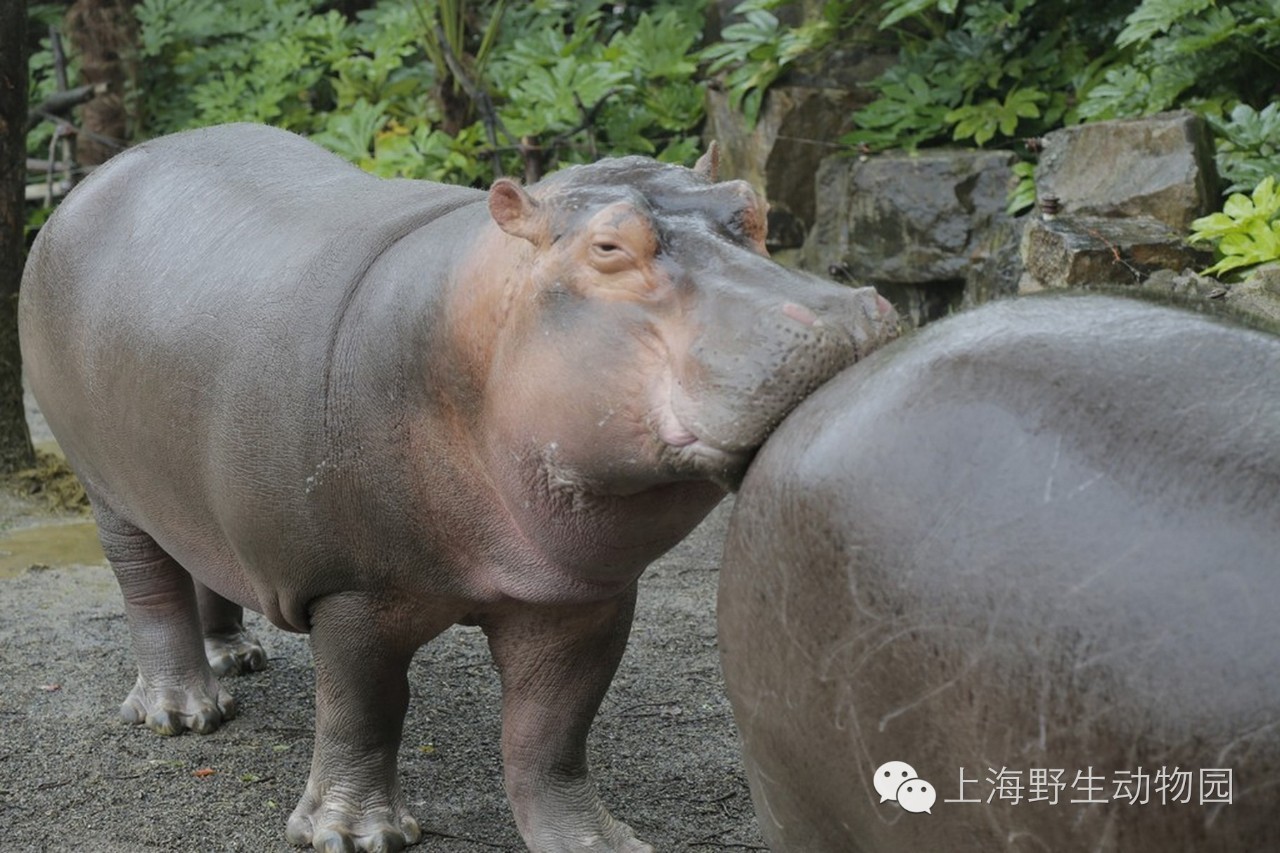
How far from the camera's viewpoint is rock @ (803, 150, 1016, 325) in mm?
7273

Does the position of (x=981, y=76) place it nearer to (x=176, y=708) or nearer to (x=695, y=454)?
(x=176, y=708)

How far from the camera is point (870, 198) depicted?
759cm

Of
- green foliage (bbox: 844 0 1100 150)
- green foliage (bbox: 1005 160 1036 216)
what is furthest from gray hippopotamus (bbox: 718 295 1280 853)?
green foliage (bbox: 844 0 1100 150)

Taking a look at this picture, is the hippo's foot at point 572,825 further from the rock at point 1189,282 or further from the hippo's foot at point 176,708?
the rock at point 1189,282

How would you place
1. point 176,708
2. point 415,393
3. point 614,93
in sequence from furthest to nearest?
point 614,93
point 176,708
point 415,393

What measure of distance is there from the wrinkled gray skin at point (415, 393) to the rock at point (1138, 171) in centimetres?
347

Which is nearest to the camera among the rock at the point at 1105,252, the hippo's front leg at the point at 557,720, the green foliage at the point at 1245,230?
the hippo's front leg at the point at 557,720

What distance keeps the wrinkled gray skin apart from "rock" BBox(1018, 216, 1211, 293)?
110 inches

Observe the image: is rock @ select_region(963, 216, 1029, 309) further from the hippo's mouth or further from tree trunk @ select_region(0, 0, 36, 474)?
tree trunk @ select_region(0, 0, 36, 474)

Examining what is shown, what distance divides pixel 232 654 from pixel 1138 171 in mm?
3886

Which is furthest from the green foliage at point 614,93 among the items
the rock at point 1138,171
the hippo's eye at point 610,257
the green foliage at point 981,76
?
the hippo's eye at point 610,257

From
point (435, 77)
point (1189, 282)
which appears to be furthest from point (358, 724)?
point (435, 77)

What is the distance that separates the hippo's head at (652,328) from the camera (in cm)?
211

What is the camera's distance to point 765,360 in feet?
6.86
